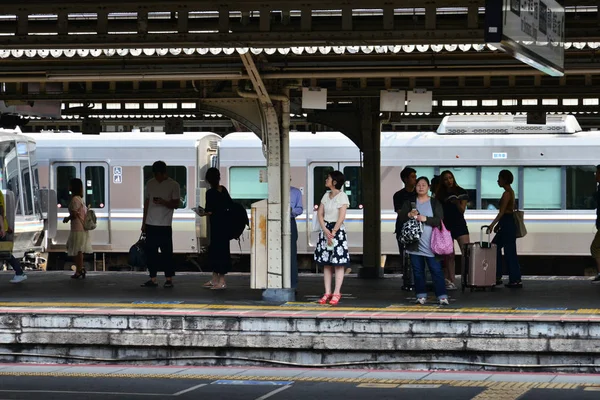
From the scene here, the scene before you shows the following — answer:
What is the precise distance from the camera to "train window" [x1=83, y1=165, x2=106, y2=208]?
25.2 metres

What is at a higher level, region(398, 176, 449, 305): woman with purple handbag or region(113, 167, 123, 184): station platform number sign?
region(113, 167, 123, 184): station platform number sign

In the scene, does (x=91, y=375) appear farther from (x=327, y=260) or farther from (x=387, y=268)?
(x=387, y=268)

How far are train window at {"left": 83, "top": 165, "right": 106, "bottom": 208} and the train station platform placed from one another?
10658 mm

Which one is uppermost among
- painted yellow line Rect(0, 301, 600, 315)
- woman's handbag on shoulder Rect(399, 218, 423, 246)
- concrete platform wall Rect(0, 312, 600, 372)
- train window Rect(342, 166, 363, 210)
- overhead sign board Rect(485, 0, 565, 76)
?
overhead sign board Rect(485, 0, 565, 76)

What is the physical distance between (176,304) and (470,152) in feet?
36.2

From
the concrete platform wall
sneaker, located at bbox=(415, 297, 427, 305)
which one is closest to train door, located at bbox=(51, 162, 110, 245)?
the concrete platform wall

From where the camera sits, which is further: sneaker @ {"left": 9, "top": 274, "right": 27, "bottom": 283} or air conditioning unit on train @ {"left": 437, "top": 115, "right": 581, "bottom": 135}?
air conditioning unit on train @ {"left": 437, "top": 115, "right": 581, "bottom": 135}

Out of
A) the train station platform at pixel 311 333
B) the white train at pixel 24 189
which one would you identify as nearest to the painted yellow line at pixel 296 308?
the train station platform at pixel 311 333

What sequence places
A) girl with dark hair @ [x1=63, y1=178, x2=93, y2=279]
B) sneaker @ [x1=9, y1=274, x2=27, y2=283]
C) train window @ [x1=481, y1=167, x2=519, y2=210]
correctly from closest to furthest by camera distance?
sneaker @ [x1=9, y1=274, x2=27, y2=283] → girl with dark hair @ [x1=63, y1=178, x2=93, y2=279] → train window @ [x1=481, y1=167, x2=519, y2=210]

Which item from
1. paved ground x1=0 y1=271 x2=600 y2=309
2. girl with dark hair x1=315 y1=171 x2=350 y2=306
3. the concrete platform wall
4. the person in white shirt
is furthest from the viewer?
the person in white shirt

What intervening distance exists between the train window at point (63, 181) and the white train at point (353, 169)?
21 millimetres

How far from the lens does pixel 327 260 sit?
1405 centimetres

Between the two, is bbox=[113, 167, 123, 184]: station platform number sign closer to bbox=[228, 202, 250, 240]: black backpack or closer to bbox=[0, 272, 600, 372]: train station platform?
bbox=[228, 202, 250, 240]: black backpack

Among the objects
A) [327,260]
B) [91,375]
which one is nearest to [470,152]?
[327,260]
